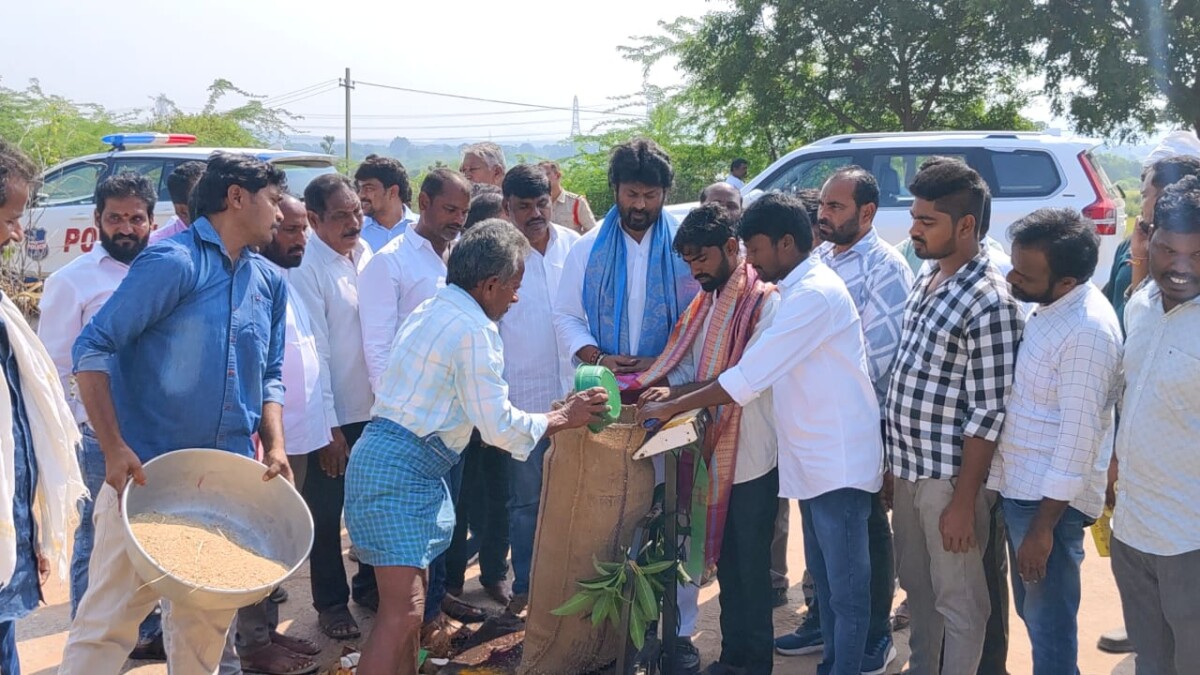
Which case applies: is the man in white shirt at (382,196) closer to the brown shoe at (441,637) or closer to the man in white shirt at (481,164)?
the man in white shirt at (481,164)

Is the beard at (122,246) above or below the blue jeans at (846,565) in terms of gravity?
above

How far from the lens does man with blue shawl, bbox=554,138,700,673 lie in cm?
395

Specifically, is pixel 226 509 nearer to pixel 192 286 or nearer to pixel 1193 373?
pixel 192 286

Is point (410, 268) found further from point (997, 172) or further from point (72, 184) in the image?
point (72, 184)

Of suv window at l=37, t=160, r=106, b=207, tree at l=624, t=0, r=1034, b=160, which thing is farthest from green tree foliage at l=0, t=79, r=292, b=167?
tree at l=624, t=0, r=1034, b=160

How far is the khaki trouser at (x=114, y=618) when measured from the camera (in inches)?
120

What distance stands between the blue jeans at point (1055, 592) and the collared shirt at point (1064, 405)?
0.05m

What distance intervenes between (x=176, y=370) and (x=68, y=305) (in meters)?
1.13

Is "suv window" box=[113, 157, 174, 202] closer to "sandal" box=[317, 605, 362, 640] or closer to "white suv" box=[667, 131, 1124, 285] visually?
"white suv" box=[667, 131, 1124, 285]

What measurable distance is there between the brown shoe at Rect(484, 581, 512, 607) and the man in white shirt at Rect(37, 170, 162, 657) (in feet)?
4.60

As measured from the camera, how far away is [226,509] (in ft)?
10.3

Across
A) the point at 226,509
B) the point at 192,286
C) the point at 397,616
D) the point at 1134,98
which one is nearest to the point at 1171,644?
the point at 397,616

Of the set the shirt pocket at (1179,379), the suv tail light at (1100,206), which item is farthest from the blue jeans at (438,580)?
the suv tail light at (1100,206)

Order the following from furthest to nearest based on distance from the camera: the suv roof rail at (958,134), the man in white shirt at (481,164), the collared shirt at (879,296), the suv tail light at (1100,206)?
the suv roof rail at (958,134)
the suv tail light at (1100,206)
the man in white shirt at (481,164)
the collared shirt at (879,296)
